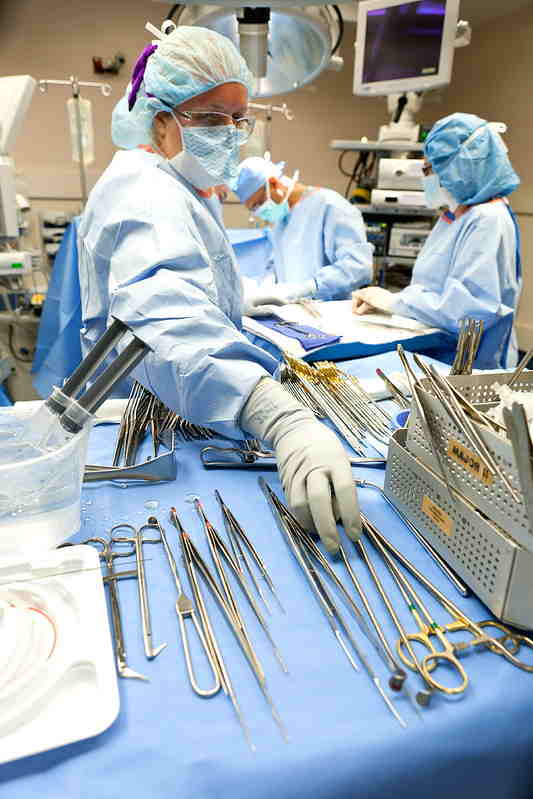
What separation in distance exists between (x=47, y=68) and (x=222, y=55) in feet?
12.0

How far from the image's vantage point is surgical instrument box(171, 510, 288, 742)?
0.50 m

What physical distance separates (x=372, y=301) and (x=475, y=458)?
5.46 feet

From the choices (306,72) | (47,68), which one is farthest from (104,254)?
(47,68)

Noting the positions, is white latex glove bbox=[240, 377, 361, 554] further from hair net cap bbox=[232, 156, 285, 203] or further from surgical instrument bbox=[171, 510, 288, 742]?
hair net cap bbox=[232, 156, 285, 203]

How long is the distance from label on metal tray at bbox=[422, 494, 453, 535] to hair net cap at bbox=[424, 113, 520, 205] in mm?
1832

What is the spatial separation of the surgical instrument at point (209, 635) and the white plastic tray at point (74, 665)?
11cm

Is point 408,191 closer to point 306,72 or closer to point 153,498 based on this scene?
point 306,72

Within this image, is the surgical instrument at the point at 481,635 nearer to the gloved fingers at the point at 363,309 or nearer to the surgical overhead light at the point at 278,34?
the surgical overhead light at the point at 278,34

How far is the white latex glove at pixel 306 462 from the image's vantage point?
75 centimetres

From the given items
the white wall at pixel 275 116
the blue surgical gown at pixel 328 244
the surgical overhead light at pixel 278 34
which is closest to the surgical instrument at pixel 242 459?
the surgical overhead light at pixel 278 34

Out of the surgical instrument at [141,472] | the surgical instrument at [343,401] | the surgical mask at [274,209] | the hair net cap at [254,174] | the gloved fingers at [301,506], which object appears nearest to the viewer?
the gloved fingers at [301,506]

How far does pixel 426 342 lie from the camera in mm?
1971

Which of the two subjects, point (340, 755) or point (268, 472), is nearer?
point (340, 755)

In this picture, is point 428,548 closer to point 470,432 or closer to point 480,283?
point 470,432
